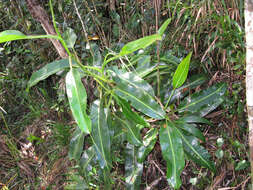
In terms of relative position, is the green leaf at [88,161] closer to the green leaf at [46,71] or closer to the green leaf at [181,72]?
the green leaf at [46,71]

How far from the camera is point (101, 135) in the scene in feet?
3.56

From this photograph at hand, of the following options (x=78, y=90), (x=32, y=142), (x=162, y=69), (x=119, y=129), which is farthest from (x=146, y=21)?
(x=32, y=142)

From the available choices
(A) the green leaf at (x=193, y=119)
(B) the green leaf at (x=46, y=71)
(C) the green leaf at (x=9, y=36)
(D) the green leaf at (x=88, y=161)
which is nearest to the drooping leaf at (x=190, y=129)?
(A) the green leaf at (x=193, y=119)

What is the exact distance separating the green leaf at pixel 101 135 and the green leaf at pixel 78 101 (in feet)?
0.76

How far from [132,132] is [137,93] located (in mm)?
216

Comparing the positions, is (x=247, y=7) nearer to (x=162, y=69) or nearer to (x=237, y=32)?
(x=237, y=32)

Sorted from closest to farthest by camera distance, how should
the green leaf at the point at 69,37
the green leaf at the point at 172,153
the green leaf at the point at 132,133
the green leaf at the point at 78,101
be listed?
the green leaf at the point at 78,101, the green leaf at the point at 172,153, the green leaf at the point at 132,133, the green leaf at the point at 69,37

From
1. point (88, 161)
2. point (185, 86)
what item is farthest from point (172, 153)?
point (88, 161)

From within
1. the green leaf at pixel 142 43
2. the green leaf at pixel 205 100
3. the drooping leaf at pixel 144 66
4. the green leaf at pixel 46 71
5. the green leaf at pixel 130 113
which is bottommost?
the green leaf at pixel 205 100

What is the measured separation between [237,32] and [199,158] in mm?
619

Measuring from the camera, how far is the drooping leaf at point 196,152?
109 centimetres

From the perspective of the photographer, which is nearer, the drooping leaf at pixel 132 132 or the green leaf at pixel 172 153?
the green leaf at pixel 172 153

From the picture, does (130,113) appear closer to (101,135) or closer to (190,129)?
(101,135)

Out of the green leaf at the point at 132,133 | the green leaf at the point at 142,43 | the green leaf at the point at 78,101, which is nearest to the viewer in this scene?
the green leaf at the point at 142,43
